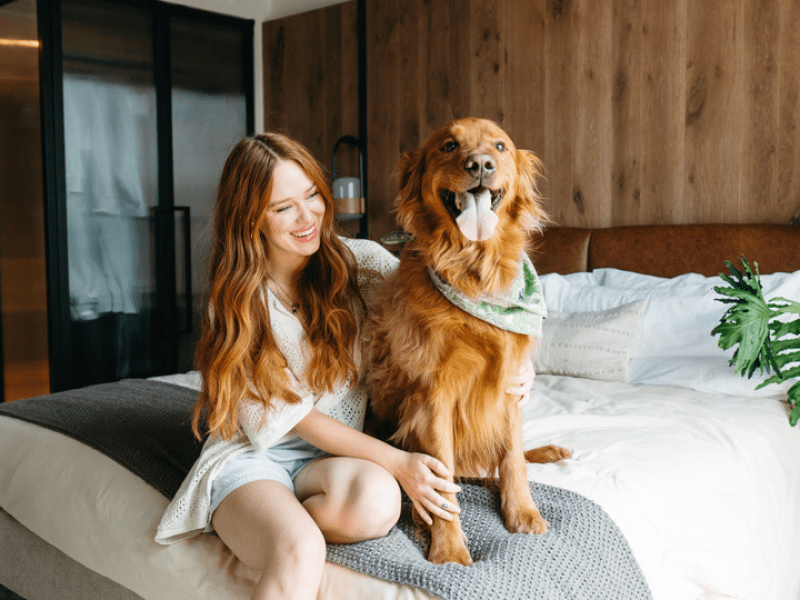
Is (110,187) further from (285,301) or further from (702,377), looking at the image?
(702,377)

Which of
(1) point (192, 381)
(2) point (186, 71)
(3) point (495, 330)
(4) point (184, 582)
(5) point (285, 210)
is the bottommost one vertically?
(4) point (184, 582)

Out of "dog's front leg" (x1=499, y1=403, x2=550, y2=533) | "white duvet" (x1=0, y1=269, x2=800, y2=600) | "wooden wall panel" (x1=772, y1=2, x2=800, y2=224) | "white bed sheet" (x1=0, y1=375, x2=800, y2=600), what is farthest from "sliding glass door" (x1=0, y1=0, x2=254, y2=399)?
"dog's front leg" (x1=499, y1=403, x2=550, y2=533)

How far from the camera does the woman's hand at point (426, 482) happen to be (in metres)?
1.10

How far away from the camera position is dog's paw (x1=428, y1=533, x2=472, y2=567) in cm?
107

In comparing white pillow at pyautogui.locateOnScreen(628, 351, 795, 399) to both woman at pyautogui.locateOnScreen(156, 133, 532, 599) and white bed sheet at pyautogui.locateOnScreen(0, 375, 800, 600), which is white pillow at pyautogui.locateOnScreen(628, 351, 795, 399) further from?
woman at pyautogui.locateOnScreen(156, 133, 532, 599)

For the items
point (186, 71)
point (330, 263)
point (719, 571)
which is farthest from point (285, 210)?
point (186, 71)

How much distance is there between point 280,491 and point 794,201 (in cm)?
228

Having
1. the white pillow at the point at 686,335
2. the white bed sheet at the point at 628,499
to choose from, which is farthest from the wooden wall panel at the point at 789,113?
the white bed sheet at the point at 628,499

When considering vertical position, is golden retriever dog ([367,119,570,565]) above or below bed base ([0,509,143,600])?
above

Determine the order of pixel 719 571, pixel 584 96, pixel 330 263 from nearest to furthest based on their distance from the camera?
pixel 719 571 < pixel 330 263 < pixel 584 96

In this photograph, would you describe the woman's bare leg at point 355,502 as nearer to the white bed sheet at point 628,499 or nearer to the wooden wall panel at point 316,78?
the white bed sheet at point 628,499

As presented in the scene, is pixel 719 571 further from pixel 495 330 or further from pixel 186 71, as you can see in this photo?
pixel 186 71

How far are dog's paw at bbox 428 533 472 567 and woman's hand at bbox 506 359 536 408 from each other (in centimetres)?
29

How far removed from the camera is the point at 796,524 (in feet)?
5.61
